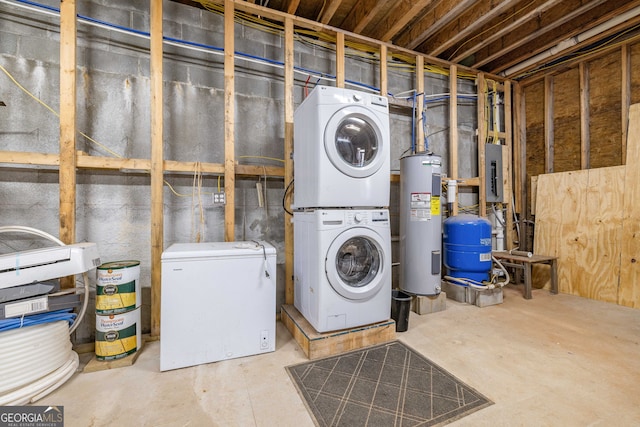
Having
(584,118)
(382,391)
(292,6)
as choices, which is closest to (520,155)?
(584,118)

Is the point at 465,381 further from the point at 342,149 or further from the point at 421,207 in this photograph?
the point at 342,149

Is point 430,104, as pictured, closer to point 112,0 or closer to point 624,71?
point 624,71

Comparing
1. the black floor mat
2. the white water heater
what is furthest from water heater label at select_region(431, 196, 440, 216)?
the black floor mat

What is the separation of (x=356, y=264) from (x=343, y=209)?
488 millimetres

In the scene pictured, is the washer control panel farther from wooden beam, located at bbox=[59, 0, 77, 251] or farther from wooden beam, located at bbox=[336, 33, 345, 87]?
wooden beam, located at bbox=[59, 0, 77, 251]

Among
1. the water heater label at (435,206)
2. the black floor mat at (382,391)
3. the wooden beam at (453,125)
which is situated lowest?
the black floor mat at (382,391)

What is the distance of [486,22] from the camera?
2.83 metres

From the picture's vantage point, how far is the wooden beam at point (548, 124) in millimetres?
3584

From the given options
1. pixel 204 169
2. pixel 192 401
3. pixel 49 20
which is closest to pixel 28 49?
pixel 49 20

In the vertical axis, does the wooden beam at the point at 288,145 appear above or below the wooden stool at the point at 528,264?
above

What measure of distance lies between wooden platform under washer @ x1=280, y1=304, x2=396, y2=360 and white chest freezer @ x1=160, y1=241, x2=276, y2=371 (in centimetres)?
23

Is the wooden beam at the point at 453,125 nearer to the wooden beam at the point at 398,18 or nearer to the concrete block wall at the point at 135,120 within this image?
the wooden beam at the point at 398,18

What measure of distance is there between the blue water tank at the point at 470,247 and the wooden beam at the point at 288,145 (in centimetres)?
173

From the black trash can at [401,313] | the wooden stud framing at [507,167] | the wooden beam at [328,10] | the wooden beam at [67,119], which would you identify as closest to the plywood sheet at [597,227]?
the wooden stud framing at [507,167]
